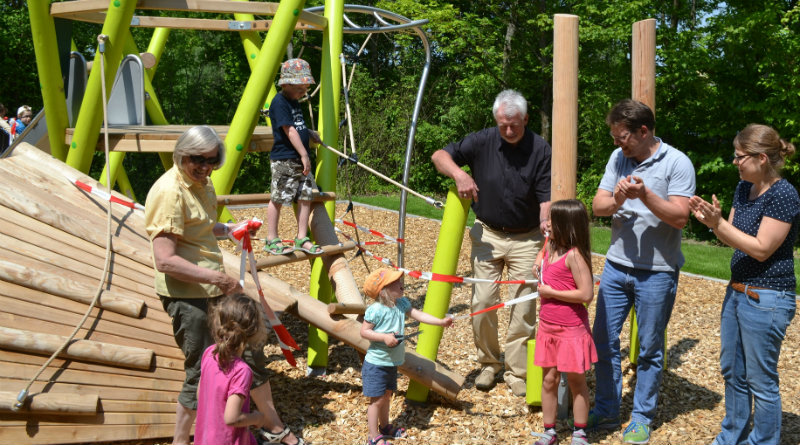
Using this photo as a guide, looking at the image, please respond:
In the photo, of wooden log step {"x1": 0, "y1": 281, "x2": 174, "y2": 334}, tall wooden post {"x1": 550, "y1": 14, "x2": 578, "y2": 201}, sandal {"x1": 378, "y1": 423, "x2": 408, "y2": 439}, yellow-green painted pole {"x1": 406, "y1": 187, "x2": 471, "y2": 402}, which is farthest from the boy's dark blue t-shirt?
sandal {"x1": 378, "y1": 423, "x2": 408, "y2": 439}

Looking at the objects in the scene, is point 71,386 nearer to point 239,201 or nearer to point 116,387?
point 116,387

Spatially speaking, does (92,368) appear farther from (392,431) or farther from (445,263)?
(445,263)

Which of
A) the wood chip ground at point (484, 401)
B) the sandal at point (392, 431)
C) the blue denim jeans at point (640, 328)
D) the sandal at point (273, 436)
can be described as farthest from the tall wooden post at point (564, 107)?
the sandal at point (273, 436)

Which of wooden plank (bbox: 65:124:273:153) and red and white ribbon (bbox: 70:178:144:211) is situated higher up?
wooden plank (bbox: 65:124:273:153)

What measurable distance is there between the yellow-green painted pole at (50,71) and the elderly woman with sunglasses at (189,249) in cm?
197

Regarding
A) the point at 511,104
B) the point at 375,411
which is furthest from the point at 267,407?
the point at 511,104

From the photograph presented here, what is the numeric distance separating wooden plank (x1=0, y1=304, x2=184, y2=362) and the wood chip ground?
932 mm

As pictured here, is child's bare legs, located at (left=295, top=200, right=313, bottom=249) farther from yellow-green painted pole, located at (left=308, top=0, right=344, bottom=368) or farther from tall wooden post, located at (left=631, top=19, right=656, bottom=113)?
tall wooden post, located at (left=631, top=19, right=656, bottom=113)

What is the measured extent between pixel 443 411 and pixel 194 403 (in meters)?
1.64

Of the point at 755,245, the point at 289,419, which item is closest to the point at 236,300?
the point at 289,419

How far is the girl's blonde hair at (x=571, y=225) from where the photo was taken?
12.3 ft

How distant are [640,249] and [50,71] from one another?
3788 millimetres

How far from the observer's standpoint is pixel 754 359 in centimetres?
371

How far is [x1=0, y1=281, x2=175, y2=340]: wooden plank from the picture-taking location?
3729 mm
